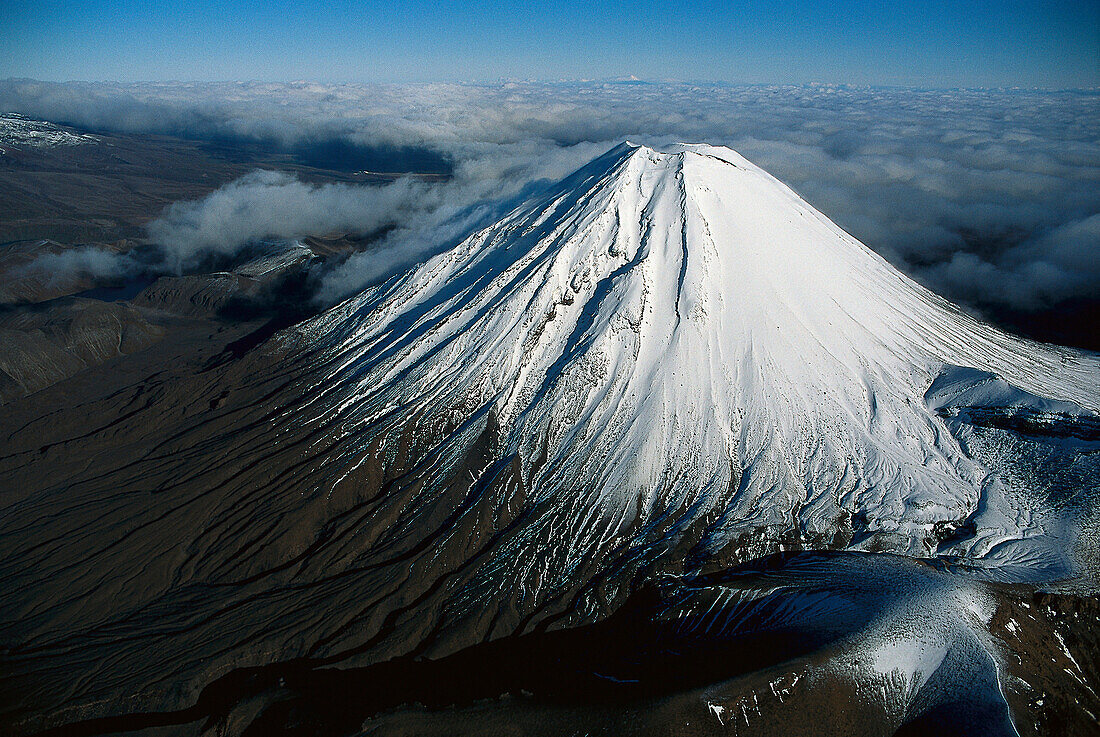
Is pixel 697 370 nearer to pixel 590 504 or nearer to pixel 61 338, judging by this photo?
pixel 590 504

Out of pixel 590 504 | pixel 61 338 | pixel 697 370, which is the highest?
pixel 697 370

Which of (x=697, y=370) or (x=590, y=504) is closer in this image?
(x=590, y=504)

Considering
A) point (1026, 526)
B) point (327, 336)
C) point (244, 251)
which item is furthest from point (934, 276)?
point (244, 251)

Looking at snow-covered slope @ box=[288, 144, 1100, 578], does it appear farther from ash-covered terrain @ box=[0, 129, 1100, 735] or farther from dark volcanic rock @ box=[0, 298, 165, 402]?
dark volcanic rock @ box=[0, 298, 165, 402]

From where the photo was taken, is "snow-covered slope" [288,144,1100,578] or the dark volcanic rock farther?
the dark volcanic rock

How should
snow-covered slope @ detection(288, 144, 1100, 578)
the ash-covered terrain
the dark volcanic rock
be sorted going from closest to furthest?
the ash-covered terrain, snow-covered slope @ detection(288, 144, 1100, 578), the dark volcanic rock

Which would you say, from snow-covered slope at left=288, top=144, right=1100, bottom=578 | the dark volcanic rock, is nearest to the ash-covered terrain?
snow-covered slope at left=288, top=144, right=1100, bottom=578

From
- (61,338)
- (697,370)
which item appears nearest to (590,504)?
(697,370)
